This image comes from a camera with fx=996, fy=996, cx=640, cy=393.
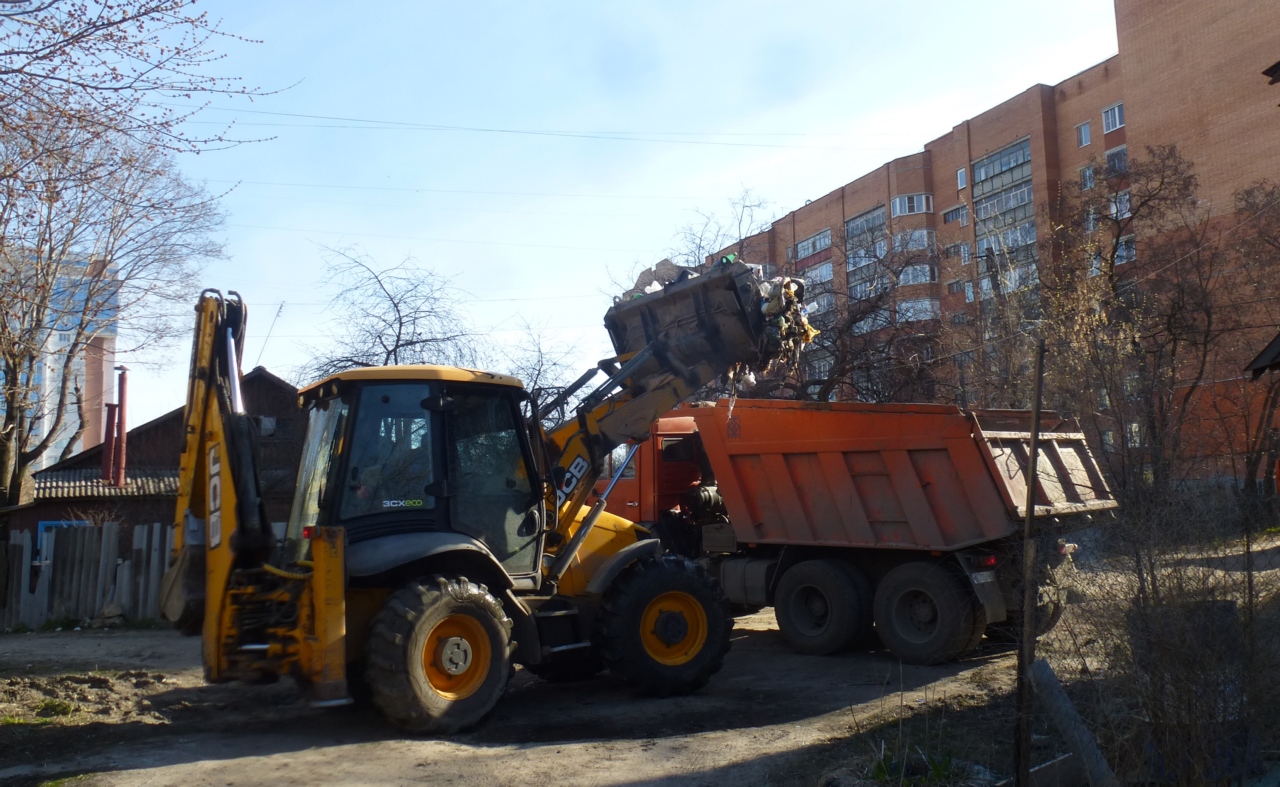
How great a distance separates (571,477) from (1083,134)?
34947mm

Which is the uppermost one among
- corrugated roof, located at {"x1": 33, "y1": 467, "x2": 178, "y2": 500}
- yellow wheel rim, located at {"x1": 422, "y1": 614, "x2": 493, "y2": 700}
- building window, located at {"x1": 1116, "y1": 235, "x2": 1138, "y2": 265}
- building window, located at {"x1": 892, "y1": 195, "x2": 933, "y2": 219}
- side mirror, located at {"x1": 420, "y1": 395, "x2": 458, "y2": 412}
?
building window, located at {"x1": 892, "y1": 195, "x2": 933, "y2": 219}

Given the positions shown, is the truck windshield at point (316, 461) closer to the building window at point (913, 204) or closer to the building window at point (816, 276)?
the building window at point (816, 276)

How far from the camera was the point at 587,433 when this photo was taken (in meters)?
8.41

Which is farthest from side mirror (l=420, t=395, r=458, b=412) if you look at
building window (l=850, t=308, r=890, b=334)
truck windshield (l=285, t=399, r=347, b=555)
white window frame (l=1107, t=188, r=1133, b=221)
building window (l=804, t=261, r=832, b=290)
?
white window frame (l=1107, t=188, r=1133, b=221)

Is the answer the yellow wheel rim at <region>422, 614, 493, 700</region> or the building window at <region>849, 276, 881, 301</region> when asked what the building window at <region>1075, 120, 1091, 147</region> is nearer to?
the building window at <region>849, 276, 881, 301</region>

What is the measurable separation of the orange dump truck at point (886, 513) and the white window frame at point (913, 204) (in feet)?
110

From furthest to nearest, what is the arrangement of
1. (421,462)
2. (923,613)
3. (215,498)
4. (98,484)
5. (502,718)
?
1. (98,484)
2. (923,613)
3. (502,718)
4. (421,462)
5. (215,498)

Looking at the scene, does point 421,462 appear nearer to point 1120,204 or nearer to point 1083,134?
point 1120,204

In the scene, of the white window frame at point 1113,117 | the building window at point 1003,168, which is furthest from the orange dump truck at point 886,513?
the building window at point 1003,168

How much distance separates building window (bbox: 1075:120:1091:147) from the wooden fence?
3434 centimetres

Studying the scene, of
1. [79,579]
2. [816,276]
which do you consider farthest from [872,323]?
[79,579]

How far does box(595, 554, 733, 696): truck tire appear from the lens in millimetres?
7852

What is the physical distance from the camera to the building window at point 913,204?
42500 mm

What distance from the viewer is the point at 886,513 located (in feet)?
31.9
